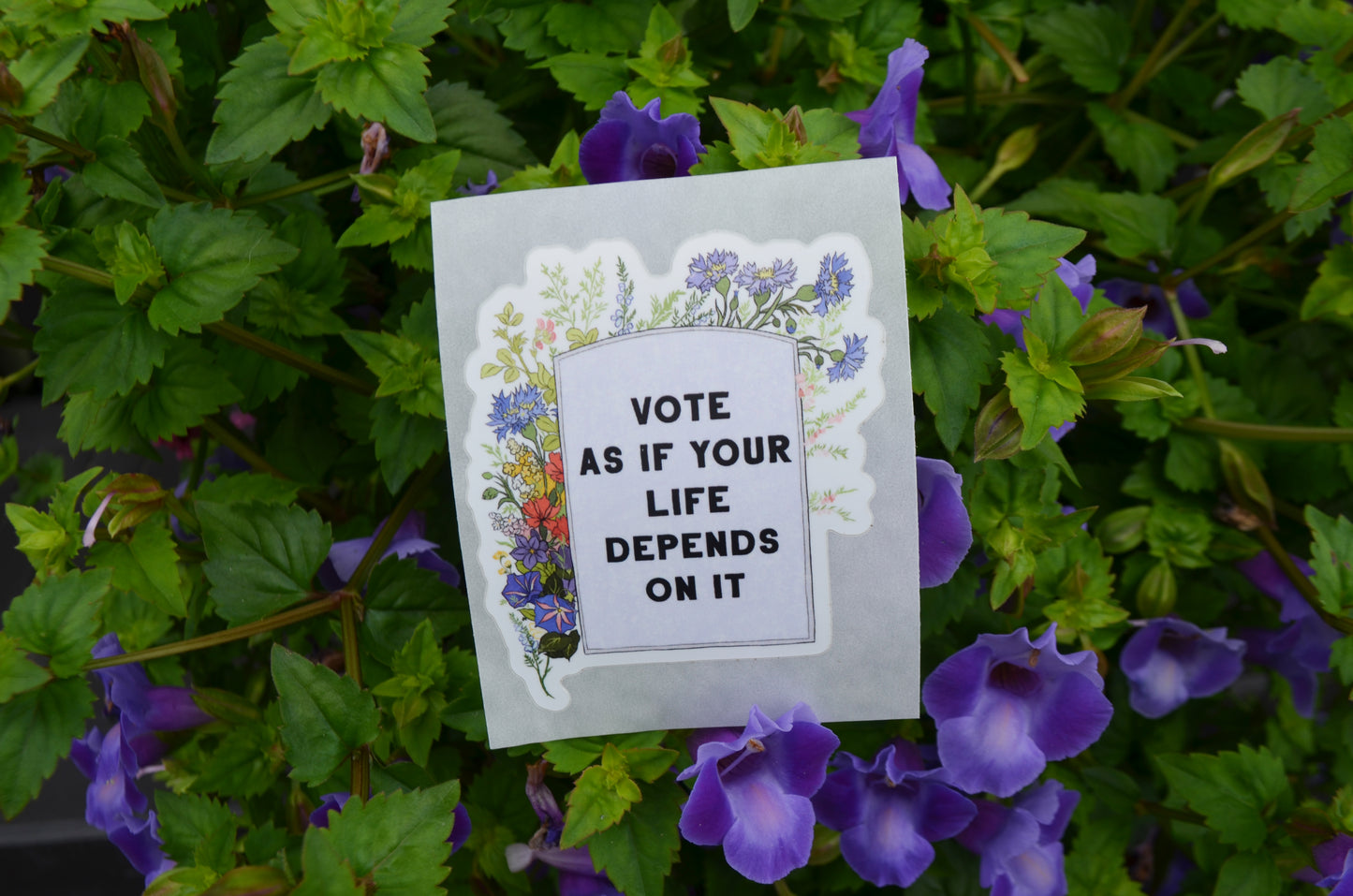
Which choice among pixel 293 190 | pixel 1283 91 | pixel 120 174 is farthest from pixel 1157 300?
pixel 120 174

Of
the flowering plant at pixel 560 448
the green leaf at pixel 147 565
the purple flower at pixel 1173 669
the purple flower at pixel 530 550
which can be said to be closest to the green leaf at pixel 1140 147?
the flowering plant at pixel 560 448

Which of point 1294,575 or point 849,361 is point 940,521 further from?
point 1294,575

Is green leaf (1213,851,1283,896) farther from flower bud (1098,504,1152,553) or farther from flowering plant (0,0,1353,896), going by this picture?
flower bud (1098,504,1152,553)

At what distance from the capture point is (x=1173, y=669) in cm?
102

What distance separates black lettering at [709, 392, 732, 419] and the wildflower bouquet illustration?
5cm

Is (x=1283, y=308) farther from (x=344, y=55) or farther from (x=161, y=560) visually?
(x=161, y=560)

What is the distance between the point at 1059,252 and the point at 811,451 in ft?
0.78

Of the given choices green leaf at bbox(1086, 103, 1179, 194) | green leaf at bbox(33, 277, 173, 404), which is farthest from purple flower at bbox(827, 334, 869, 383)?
green leaf at bbox(1086, 103, 1179, 194)

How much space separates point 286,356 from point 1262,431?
97 cm

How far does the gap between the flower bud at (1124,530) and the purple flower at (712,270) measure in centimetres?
55

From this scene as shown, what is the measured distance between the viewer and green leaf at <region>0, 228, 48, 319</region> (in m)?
0.69

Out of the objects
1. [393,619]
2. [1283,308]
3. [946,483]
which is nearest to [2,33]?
[393,619]

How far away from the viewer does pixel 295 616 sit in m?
0.81

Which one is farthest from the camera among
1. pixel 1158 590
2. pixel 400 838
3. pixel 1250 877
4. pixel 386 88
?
pixel 1158 590
